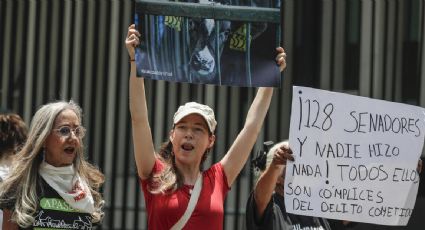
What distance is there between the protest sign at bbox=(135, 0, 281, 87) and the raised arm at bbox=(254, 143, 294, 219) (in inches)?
14.2

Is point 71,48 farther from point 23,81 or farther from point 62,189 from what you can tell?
point 62,189

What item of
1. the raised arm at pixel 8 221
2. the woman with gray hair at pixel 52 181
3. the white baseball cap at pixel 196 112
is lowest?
the raised arm at pixel 8 221

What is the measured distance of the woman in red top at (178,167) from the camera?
461 centimetres

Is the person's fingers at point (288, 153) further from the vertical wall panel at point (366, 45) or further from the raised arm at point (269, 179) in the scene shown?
the vertical wall panel at point (366, 45)

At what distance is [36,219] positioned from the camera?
179 inches

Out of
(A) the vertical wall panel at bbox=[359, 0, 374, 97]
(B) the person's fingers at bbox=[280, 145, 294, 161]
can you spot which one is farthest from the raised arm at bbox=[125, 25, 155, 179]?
(A) the vertical wall panel at bbox=[359, 0, 374, 97]

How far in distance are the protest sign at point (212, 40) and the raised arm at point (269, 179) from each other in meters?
0.36

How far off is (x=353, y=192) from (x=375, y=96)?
2.88 m

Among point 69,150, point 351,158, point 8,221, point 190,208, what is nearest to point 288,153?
point 351,158

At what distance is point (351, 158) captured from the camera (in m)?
5.10

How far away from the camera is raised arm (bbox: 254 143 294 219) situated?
4836mm

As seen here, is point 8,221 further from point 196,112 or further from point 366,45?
point 366,45

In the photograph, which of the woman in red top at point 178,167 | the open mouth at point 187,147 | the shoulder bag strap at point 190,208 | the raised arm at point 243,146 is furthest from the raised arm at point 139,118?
the raised arm at point 243,146

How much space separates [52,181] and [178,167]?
0.61 metres
